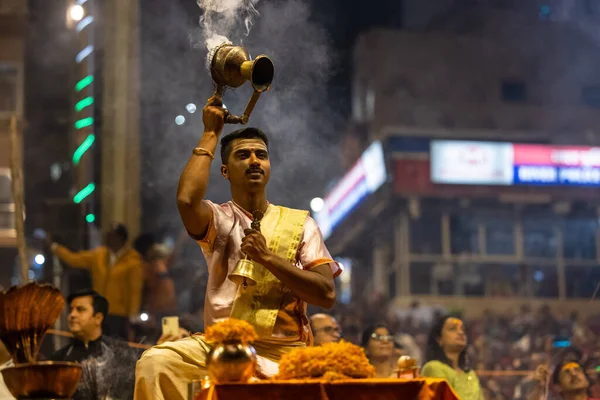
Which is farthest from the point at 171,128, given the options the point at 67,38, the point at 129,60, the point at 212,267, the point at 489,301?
the point at 489,301

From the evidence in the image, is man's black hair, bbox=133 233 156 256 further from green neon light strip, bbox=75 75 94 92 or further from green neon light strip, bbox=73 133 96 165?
green neon light strip, bbox=75 75 94 92

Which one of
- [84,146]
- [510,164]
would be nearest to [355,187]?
[510,164]

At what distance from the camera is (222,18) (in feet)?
21.3

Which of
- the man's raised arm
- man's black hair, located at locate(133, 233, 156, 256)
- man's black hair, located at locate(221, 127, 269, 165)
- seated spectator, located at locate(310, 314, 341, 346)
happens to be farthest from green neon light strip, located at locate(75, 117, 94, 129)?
the man's raised arm

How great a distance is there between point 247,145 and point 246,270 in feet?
2.53

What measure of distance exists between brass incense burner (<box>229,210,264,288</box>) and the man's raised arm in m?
0.30

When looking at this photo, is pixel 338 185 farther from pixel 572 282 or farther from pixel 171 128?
pixel 171 128

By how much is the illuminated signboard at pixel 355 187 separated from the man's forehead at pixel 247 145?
22.7m

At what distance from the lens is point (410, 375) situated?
4.98 meters

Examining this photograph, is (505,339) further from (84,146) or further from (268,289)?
(268,289)

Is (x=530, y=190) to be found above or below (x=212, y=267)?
above

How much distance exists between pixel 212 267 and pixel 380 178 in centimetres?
2311

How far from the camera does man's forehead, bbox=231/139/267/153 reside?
5.28 m

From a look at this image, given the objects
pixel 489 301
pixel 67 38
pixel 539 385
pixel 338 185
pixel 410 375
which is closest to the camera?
pixel 410 375
